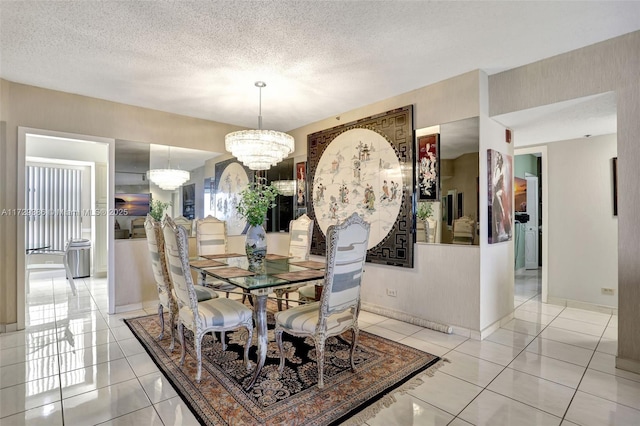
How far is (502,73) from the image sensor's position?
316 centimetres

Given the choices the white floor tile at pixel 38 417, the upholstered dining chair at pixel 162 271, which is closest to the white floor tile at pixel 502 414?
the upholstered dining chair at pixel 162 271

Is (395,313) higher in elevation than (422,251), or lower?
lower

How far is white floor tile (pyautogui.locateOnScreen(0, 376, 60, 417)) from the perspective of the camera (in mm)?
1971

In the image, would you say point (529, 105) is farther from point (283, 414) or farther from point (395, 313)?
point (283, 414)

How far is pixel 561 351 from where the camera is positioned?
9.28 feet

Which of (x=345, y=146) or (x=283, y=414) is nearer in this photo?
(x=283, y=414)

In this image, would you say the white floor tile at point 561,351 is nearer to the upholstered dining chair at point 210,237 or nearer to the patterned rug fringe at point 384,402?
the patterned rug fringe at point 384,402

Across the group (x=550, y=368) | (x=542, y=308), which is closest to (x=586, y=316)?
(x=542, y=308)

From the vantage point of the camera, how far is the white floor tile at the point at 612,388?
2.08 meters

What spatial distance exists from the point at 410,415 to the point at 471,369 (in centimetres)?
87

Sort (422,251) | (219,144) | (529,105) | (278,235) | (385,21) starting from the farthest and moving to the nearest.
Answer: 1. (278,235)
2. (219,144)
3. (422,251)
4. (529,105)
5. (385,21)

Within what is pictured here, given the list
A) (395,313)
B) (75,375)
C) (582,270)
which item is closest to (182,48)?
(75,375)

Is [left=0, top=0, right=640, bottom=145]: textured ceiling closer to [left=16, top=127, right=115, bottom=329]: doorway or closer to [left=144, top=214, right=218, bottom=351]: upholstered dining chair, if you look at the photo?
[left=16, top=127, right=115, bottom=329]: doorway

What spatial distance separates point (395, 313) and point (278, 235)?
2.50 metres
